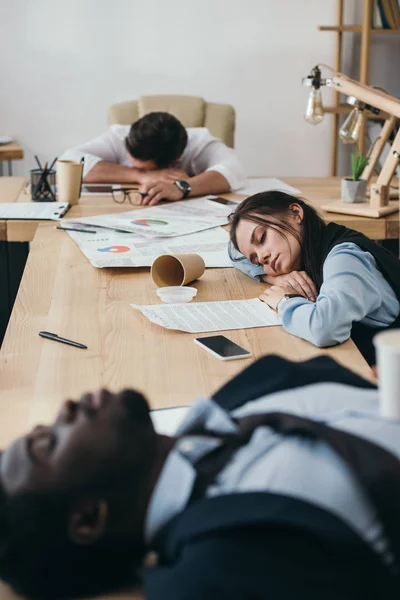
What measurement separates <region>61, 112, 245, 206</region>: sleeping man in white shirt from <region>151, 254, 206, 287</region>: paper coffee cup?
86 centimetres

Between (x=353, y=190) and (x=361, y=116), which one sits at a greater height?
(x=361, y=116)

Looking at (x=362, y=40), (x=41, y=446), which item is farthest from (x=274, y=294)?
(x=362, y=40)

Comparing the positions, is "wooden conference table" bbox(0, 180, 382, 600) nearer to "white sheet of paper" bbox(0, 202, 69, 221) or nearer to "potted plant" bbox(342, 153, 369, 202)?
"white sheet of paper" bbox(0, 202, 69, 221)

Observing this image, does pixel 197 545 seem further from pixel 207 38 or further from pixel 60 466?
pixel 207 38

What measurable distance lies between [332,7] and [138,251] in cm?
320

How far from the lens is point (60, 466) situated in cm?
73

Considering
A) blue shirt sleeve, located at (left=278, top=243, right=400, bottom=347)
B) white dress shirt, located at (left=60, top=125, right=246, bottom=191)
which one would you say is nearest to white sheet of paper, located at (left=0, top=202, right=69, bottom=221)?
white dress shirt, located at (left=60, top=125, right=246, bottom=191)

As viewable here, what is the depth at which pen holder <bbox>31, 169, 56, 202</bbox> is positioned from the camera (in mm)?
2635

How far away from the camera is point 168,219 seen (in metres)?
2.37

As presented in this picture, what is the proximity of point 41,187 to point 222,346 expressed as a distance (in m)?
1.47

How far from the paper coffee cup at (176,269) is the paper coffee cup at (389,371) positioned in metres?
0.93

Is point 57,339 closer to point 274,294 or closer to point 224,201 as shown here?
point 274,294

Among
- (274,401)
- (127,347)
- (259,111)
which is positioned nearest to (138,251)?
(127,347)

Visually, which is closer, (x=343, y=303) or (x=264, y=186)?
(x=343, y=303)
